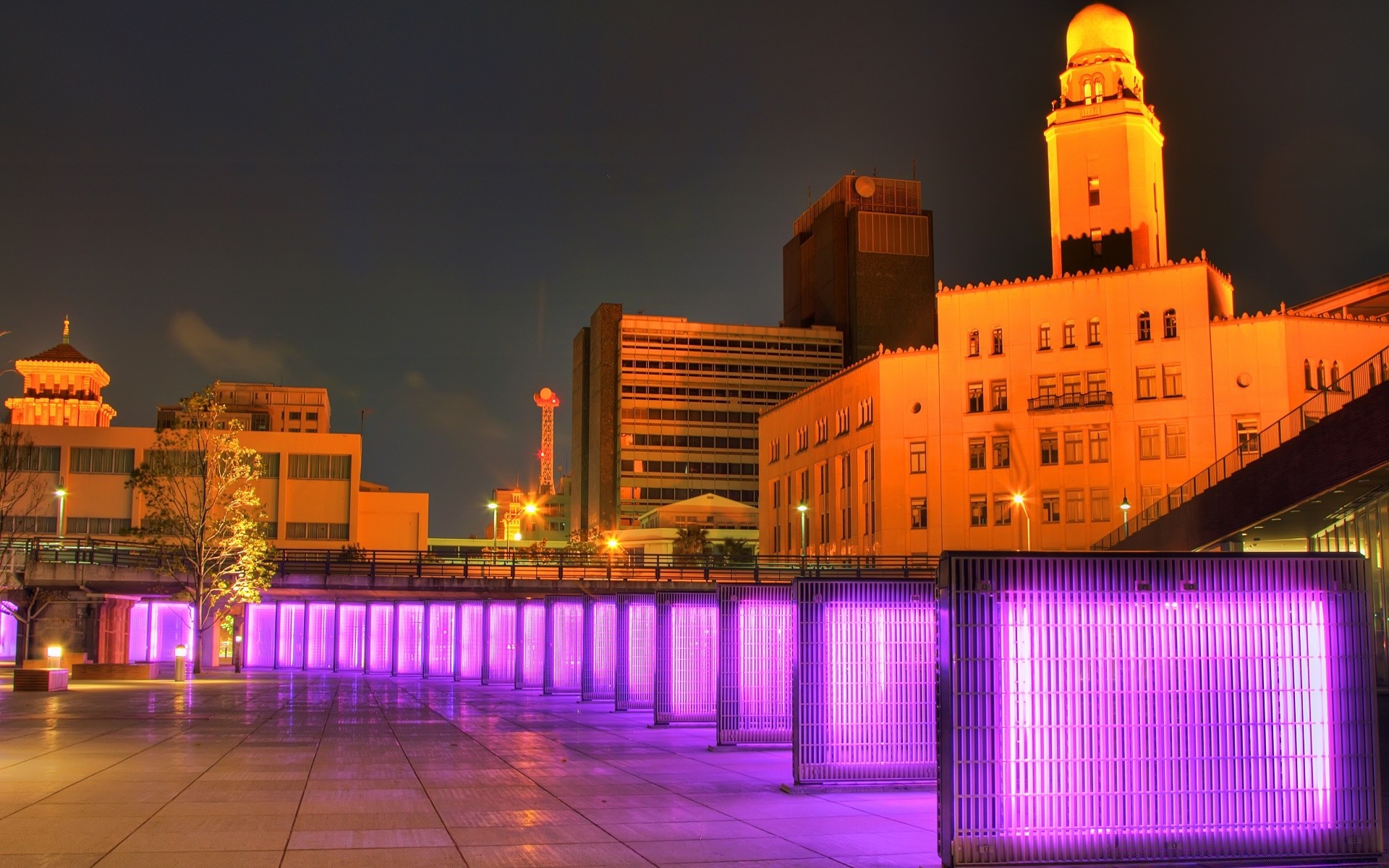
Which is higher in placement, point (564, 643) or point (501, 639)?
point (564, 643)

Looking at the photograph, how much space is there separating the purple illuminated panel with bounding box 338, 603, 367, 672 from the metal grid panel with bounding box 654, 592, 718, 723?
36361mm

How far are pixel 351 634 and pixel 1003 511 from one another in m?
42.5

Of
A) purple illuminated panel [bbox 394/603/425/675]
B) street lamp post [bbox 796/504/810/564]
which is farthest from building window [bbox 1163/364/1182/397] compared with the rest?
purple illuminated panel [bbox 394/603/425/675]

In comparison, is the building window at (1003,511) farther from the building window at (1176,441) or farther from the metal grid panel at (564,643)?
the metal grid panel at (564,643)

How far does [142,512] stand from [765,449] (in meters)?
51.2

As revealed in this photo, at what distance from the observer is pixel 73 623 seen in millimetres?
55812

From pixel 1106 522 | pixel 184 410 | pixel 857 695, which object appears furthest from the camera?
pixel 1106 522

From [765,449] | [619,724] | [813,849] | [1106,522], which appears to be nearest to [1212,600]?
[813,849]

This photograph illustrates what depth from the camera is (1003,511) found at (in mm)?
A: 85312

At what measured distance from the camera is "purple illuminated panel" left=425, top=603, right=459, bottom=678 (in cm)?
5441

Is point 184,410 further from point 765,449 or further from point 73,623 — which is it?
point 765,449

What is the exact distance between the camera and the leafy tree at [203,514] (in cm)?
5059

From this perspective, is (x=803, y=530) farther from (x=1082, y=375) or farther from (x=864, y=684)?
(x=864, y=684)

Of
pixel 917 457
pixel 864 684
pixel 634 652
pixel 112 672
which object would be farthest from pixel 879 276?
pixel 864 684
